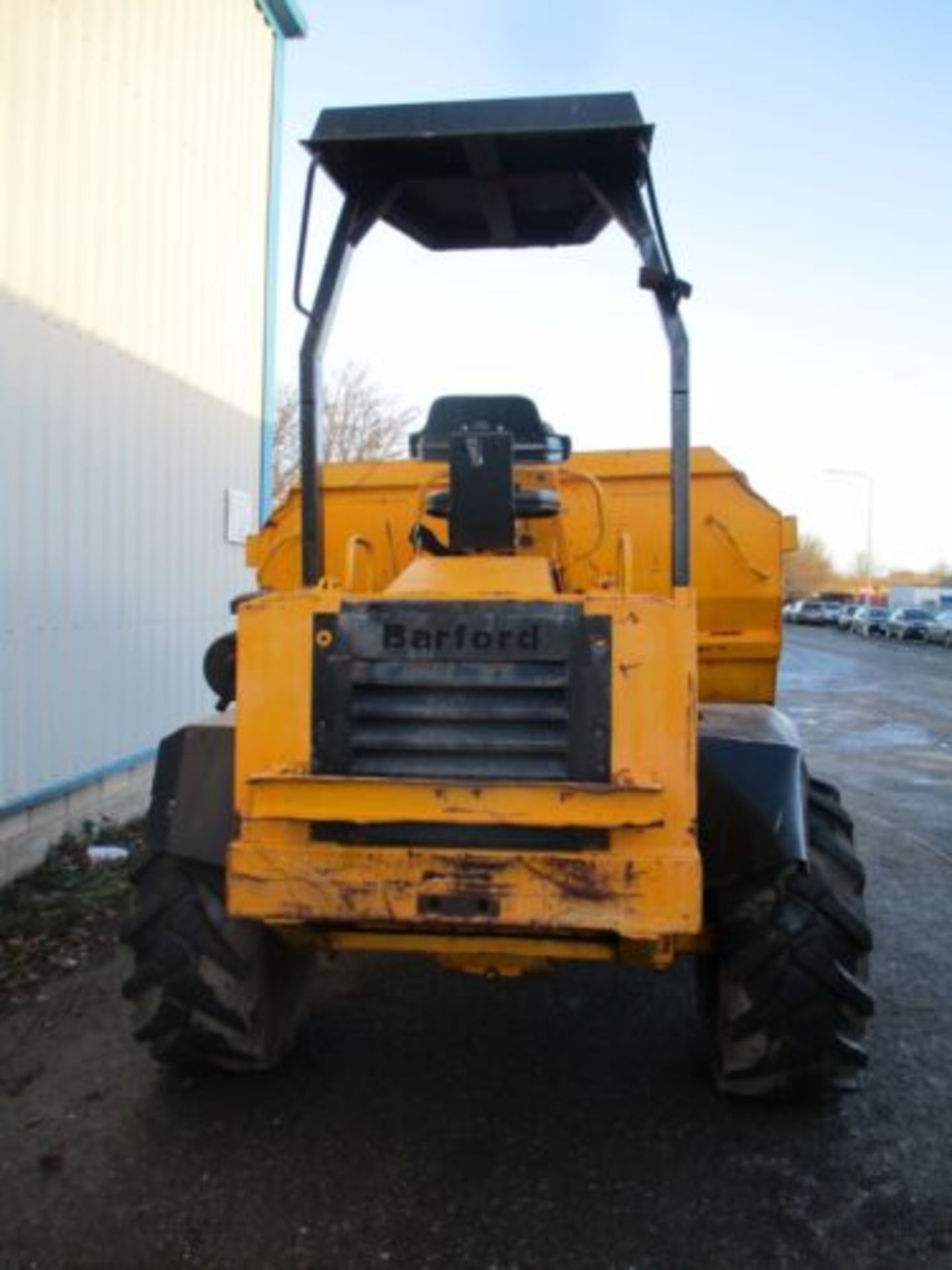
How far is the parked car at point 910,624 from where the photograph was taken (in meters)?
52.5

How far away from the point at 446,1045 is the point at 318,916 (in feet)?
4.67

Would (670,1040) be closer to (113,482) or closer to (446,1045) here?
(446,1045)

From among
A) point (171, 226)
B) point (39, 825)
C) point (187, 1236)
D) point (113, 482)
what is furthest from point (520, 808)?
point (171, 226)

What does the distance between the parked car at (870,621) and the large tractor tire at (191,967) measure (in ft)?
184

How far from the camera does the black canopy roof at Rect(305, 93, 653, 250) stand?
11.3 ft

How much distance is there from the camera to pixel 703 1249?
300cm

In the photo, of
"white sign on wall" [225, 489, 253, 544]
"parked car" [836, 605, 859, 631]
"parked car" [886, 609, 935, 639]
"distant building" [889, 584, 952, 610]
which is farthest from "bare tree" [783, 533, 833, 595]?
"white sign on wall" [225, 489, 253, 544]

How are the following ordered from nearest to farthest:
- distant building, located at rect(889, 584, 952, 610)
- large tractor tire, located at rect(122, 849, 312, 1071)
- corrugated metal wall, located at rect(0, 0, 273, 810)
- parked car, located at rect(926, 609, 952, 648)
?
1. large tractor tire, located at rect(122, 849, 312, 1071)
2. corrugated metal wall, located at rect(0, 0, 273, 810)
3. parked car, located at rect(926, 609, 952, 648)
4. distant building, located at rect(889, 584, 952, 610)

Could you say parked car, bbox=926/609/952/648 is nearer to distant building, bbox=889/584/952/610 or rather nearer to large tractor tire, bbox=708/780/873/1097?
distant building, bbox=889/584/952/610

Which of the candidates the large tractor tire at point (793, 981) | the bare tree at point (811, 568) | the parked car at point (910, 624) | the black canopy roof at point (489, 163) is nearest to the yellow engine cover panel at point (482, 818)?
the large tractor tire at point (793, 981)

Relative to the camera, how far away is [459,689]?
312 centimetres

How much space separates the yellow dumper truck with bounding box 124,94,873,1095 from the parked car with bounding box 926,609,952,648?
47.3 meters

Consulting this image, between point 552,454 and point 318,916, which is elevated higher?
point 552,454

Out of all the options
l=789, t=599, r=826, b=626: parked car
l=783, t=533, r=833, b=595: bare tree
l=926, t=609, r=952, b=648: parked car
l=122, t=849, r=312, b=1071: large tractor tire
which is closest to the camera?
l=122, t=849, r=312, b=1071: large tractor tire
